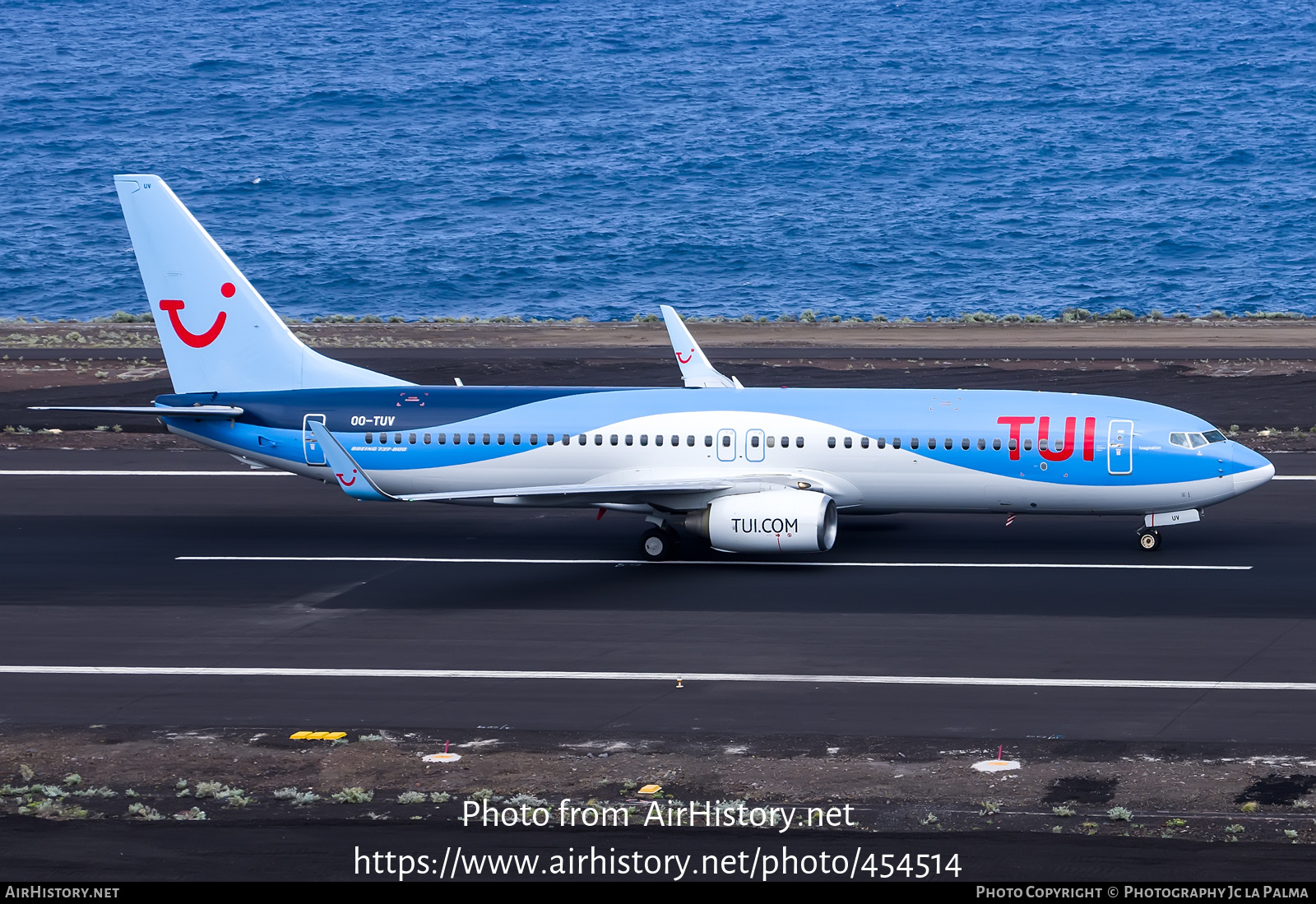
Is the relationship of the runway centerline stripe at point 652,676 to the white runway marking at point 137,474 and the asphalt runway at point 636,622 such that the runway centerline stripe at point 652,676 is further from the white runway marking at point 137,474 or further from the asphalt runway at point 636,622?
the white runway marking at point 137,474

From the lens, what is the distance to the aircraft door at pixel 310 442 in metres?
35.8

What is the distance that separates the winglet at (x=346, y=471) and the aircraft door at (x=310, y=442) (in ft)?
7.03

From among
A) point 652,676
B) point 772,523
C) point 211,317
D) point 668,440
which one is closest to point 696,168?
point 211,317

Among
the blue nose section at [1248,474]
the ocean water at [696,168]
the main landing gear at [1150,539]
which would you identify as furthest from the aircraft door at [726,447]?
the ocean water at [696,168]

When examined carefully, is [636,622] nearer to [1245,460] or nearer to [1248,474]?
[1248,474]

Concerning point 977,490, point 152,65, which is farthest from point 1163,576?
point 152,65

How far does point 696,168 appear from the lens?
150125 millimetres

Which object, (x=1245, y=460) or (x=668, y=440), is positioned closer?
(x=1245, y=460)

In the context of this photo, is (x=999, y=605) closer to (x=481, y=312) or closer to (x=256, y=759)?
(x=256, y=759)

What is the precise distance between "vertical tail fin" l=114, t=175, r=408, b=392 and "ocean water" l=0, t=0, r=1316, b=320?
67.0m

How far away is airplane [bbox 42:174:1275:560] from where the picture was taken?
33.7m

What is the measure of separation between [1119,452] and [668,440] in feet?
32.2
